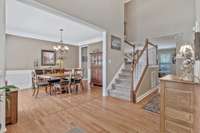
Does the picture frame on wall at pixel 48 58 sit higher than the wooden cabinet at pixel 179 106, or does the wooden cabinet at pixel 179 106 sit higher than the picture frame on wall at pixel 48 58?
the picture frame on wall at pixel 48 58

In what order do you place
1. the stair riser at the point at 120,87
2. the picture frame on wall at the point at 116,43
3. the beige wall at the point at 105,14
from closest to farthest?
the beige wall at the point at 105,14, the stair riser at the point at 120,87, the picture frame on wall at the point at 116,43

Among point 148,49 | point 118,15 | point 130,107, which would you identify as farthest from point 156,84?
point 118,15

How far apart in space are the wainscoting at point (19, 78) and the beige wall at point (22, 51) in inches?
8.3

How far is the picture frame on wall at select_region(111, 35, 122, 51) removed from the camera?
207 inches

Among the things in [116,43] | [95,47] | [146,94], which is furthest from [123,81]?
[95,47]

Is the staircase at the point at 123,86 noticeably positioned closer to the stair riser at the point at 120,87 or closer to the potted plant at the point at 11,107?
the stair riser at the point at 120,87

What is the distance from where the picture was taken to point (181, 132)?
1.75 metres

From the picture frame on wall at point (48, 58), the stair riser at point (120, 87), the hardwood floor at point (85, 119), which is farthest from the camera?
the picture frame on wall at point (48, 58)

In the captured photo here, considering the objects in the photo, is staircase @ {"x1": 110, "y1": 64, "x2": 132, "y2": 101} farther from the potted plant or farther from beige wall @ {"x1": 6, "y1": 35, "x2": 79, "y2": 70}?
beige wall @ {"x1": 6, "y1": 35, "x2": 79, "y2": 70}

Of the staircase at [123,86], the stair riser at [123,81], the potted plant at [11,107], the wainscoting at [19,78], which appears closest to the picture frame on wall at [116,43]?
the staircase at [123,86]

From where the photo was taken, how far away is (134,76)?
13.9 ft

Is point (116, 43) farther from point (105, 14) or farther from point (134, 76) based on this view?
point (134, 76)

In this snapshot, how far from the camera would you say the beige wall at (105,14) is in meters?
3.61

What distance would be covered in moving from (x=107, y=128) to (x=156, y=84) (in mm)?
3781
